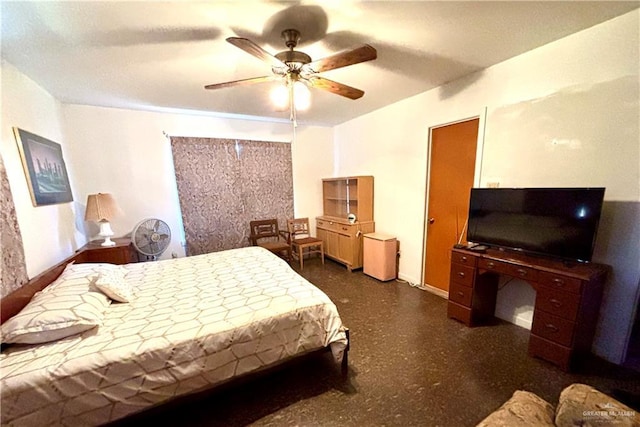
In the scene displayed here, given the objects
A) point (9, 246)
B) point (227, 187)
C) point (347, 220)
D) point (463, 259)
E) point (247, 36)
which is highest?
point (247, 36)

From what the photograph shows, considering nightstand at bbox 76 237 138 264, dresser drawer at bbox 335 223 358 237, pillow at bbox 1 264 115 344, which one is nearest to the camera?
pillow at bbox 1 264 115 344

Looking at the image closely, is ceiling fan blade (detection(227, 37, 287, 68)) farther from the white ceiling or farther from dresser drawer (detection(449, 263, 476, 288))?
dresser drawer (detection(449, 263, 476, 288))

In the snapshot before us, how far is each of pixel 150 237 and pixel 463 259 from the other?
368 cm

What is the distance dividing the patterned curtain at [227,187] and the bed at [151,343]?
1.72m

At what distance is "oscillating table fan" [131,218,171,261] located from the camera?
3072mm

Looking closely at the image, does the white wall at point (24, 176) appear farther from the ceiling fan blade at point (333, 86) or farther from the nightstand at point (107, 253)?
the ceiling fan blade at point (333, 86)

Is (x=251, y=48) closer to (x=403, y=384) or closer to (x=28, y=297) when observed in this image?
(x=28, y=297)

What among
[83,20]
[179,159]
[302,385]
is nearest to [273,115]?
[179,159]

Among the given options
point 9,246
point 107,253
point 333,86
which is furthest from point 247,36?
point 107,253

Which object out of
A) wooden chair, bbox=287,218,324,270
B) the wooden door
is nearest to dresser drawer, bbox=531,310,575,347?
the wooden door

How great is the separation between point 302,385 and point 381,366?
645mm

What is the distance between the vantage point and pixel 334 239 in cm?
427

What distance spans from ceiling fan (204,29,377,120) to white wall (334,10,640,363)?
4.66 feet

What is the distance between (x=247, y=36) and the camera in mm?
1798
